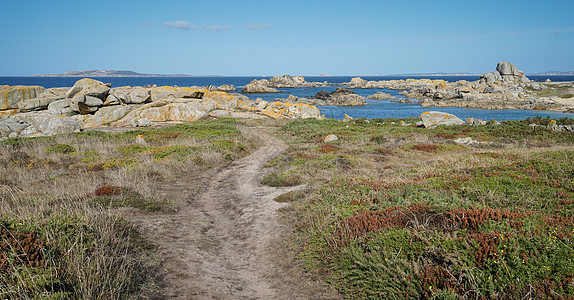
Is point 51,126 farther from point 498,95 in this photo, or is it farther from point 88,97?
point 498,95

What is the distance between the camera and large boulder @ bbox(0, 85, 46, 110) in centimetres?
3738

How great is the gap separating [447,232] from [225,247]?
544 centimetres

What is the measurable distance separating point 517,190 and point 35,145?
27.3 metres

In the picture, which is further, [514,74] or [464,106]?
[514,74]

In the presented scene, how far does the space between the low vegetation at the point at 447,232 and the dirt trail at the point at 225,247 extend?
661 millimetres

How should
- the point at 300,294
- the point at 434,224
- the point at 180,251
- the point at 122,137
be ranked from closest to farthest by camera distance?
the point at 300,294
the point at 434,224
the point at 180,251
the point at 122,137

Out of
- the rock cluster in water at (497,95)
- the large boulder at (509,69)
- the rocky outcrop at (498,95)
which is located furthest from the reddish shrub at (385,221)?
the large boulder at (509,69)

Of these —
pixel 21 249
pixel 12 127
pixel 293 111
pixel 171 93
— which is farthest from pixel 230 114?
pixel 21 249

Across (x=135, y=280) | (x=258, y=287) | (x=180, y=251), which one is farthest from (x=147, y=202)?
(x=258, y=287)

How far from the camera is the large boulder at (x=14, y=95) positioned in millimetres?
37375

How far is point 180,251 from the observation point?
7.55 m

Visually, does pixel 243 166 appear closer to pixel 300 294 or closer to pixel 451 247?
pixel 300 294

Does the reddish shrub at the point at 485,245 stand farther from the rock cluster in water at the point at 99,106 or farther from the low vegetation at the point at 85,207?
the rock cluster in water at the point at 99,106

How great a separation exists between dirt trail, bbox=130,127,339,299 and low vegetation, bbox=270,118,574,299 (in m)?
0.66
